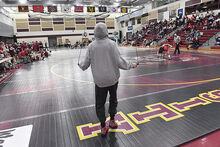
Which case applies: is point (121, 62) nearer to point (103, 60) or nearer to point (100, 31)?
point (103, 60)

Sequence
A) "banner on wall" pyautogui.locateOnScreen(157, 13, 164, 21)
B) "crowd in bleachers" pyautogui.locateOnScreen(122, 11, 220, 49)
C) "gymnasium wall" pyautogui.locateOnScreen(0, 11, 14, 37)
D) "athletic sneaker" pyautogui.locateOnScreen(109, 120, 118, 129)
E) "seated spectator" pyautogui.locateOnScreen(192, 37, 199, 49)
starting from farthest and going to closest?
1. "banner on wall" pyautogui.locateOnScreen(157, 13, 164, 21)
2. "gymnasium wall" pyautogui.locateOnScreen(0, 11, 14, 37)
3. "crowd in bleachers" pyautogui.locateOnScreen(122, 11, 220, 49)
4. "seated spectator" pyautogui.locateOnScreen(192, 37, 199, 49)
5. "athletic sneaker" pyautogui.locateOnScreen(109, 120, 118, 129)

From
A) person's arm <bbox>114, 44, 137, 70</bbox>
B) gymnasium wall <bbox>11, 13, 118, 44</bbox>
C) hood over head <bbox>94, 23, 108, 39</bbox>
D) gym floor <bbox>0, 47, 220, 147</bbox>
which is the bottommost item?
gym floor <bbox>0, 47, 220, 147</bbox>

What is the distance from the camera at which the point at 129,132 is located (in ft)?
8.63

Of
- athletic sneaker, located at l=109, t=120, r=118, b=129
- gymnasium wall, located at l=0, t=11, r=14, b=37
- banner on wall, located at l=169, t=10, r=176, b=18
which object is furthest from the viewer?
banner on wall, located at l=169, t=10, r=176, b=18

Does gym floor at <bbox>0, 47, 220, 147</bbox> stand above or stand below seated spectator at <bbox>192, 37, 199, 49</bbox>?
below

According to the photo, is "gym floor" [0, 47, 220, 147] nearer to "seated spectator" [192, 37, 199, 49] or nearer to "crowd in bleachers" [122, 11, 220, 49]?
"seated spectator" [192, 37, 199, 49]

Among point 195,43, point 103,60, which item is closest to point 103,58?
point 103,60

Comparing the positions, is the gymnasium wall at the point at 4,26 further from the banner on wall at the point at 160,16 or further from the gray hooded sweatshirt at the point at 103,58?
the gray hooded sweatshirt at the point at 103,58

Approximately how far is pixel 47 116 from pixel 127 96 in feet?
7.02

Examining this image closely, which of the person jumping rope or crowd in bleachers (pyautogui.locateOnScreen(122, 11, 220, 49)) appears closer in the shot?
the person jumping rope

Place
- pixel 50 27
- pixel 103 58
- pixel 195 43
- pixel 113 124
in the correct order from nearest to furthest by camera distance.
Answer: pixel 103 58 < pixel 113 124 < pixel 195 43 < pixel 50 27

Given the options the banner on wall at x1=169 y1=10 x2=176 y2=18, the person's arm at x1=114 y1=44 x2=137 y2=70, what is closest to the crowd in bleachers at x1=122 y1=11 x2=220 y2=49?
the banner on wall at x1=169 y1=10 x2=176 y2=18

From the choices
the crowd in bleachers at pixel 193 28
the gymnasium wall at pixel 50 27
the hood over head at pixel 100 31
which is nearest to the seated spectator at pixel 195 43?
the crowd in bleachers at pixel 193 28

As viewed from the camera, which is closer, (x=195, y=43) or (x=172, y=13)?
(x=195, y=43)
